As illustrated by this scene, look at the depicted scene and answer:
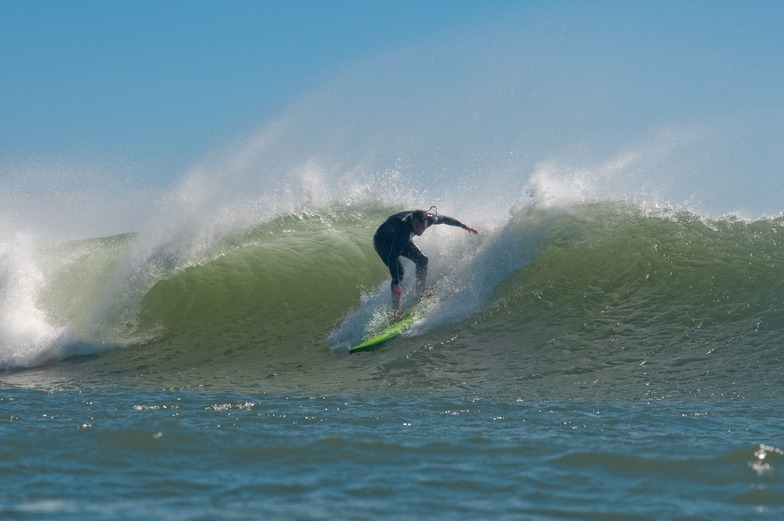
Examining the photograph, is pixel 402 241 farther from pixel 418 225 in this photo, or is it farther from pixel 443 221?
pixel 443 221

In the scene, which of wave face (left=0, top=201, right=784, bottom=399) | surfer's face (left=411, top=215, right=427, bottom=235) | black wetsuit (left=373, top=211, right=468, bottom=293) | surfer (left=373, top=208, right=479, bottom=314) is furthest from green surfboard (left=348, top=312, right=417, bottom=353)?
surfer's face (left=411, top=215, right=427, bottom=235)

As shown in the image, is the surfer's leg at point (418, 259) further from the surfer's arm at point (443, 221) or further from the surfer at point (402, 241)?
the surfer's arm at point (443, 221)

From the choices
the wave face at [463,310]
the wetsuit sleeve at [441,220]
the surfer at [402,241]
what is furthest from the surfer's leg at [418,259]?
the wetsuit sleeve at [441,220]

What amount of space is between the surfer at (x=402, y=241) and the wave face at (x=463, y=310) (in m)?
0.38

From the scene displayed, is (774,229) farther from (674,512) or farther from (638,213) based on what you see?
(674,512)

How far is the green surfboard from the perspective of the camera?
8.17m

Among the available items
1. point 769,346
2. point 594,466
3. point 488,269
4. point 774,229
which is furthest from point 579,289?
point 594,466

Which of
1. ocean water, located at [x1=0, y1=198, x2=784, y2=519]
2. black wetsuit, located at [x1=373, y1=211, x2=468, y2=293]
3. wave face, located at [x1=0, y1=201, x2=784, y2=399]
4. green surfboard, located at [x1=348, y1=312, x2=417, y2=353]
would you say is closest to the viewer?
ocean water, located at [x1=0, y1=198, x2=784, y2=519]

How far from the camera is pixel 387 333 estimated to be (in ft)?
27.4

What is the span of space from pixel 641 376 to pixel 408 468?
3479 mm

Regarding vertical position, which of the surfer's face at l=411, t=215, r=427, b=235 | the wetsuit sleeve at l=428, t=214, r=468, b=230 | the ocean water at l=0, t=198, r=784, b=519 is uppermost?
the wetsuit sleeve at l=428, t=214, r=468, b=230

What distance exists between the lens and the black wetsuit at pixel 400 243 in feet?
30.0

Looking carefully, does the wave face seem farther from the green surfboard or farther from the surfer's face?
the surfer's face

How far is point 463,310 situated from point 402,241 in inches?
48.7
